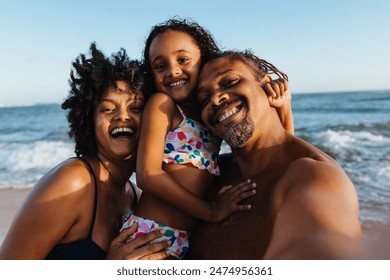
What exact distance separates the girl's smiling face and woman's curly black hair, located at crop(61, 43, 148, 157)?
7.4 inches

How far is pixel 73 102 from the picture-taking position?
3092 millimetres

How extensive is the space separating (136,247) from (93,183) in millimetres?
556

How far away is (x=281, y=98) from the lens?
314 cm

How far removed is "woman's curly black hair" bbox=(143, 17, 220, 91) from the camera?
344 cm

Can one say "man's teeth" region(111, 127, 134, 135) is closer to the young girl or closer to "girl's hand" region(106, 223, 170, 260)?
the young girl

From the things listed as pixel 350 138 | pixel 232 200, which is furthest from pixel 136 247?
pixel 350 138

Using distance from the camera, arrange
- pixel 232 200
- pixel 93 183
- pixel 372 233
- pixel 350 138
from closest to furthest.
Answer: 1. pixel 232 200
2. pixel 93 183
3. pixel 372 233
4. pixel 350 138

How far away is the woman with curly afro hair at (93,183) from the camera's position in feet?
8.31

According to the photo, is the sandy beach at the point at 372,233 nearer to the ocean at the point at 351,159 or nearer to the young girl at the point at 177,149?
the ocean at the point at 351,159

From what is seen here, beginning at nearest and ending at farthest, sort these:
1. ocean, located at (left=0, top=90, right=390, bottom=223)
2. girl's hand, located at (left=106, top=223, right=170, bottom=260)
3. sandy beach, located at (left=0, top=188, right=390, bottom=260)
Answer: girl's hand, located at (left=106, top=223, right=170, bottom=260), sandy beach, located at (left=0, top=188, right=390, bottom=260), ocean, located at (left=0, top=90, right=390, bottom=223)

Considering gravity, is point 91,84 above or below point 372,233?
above

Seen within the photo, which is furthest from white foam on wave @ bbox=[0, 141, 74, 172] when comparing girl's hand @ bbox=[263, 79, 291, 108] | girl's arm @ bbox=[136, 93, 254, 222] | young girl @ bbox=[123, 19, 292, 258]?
girl's hand @ bbox=[263, 79, 291, 108]

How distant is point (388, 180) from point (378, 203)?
1.72 metres

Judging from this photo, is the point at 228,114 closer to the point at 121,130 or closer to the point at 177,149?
the point at 177,149
